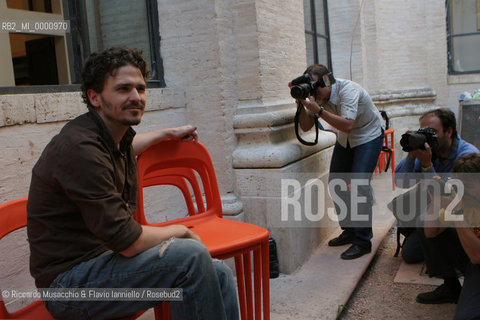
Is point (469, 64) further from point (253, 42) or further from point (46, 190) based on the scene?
point (46, 190)

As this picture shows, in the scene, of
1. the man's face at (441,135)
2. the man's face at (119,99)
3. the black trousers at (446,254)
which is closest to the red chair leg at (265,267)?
the man's face at (119,99)

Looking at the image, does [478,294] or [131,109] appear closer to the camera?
[131,109]

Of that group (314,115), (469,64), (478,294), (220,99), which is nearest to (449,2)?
(469,64)

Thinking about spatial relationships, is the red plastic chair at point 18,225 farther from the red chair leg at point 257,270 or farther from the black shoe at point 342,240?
the black shoe at point 342,240

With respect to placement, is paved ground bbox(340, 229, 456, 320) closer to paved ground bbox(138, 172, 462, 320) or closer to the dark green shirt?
paved ground bbox(138, 172, 462, 320)

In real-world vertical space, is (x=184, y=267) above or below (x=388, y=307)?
above

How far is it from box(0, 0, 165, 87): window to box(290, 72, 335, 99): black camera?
40.9 inches

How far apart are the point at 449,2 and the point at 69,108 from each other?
8.36 metres

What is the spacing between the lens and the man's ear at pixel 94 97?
1884mm

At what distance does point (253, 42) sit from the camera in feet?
11.4

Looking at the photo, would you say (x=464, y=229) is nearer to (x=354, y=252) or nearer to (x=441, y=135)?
(x=441, y=135)

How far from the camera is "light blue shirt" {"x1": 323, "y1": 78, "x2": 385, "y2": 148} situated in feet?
12.1

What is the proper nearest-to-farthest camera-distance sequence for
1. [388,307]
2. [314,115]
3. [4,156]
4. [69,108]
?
[4,156]
[69,108]
[388,307]
[314,115]

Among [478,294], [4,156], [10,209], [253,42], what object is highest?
[253,42]
